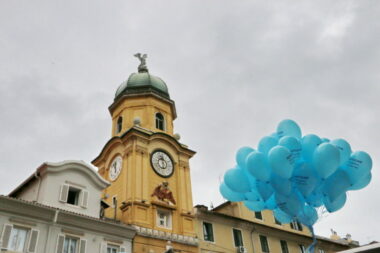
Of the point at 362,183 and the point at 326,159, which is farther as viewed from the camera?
the point at 362,183

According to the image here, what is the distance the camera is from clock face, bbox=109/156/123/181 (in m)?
26.8

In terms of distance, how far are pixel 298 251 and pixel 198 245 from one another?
1072 centimetres

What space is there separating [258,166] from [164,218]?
14.1 meters

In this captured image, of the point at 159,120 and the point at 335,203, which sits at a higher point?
the point at 159,120

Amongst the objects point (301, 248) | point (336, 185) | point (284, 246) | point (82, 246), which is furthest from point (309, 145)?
point (301, 248)

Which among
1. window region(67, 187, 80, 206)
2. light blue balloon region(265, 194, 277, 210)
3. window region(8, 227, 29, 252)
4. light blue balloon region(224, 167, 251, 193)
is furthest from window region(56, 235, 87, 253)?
light blue balloon region(265, 194, 277, 210)

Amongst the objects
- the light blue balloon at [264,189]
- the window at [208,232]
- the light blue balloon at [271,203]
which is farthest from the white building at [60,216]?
the light blue balloon at [264,189]

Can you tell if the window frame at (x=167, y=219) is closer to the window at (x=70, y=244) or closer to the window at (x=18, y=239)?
the window at (x=70, y=244)

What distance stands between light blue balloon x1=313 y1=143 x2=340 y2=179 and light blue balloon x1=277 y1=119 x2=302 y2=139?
4.35 ft

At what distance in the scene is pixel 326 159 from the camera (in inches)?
455

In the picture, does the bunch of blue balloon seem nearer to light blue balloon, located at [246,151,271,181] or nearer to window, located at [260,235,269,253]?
light blue balloon, located at [246,151,271,181]

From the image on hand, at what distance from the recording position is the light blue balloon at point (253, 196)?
13145 millimetres

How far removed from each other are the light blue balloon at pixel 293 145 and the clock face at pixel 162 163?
1547 cm

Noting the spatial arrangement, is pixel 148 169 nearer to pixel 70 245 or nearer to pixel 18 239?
pixel 70 245
